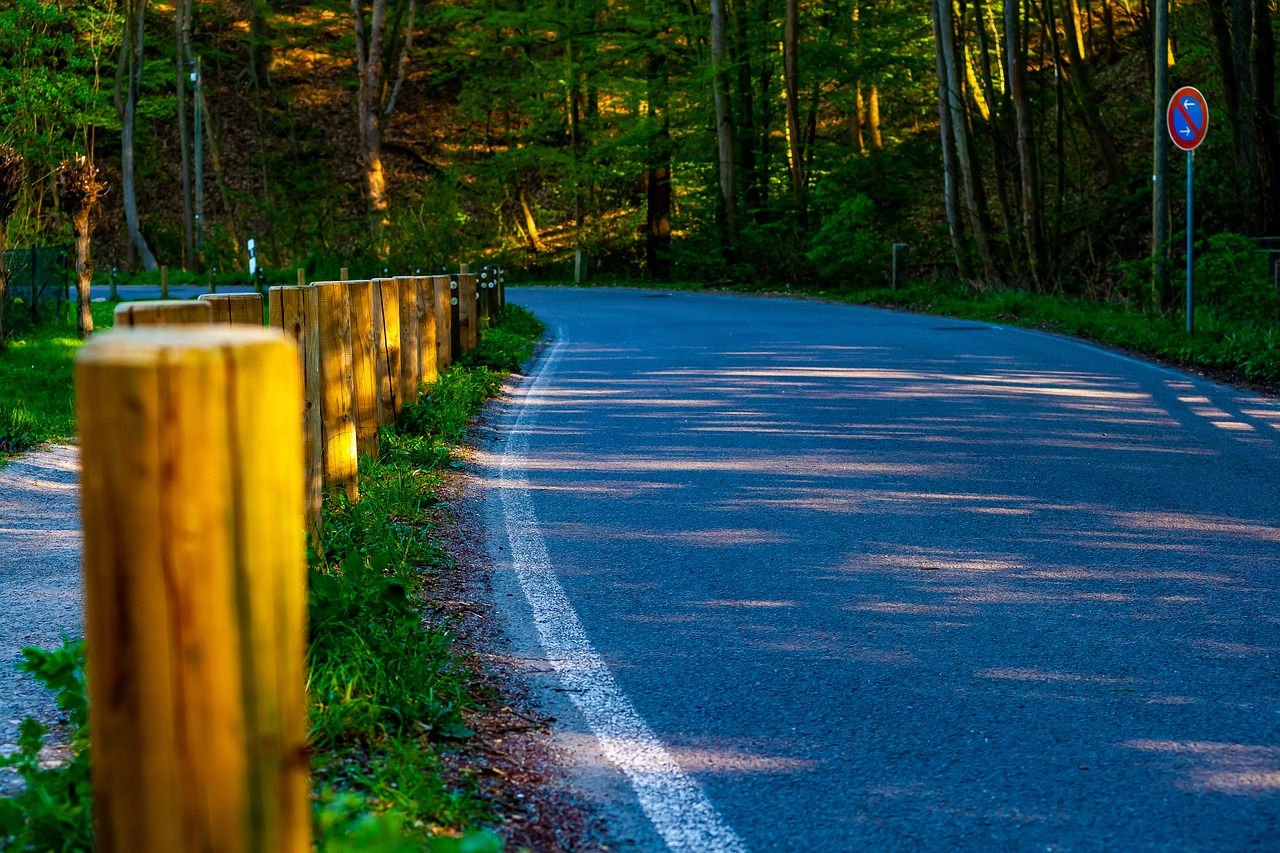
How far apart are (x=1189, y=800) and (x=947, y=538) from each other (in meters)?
3.33

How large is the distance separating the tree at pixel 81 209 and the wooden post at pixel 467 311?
742 cm

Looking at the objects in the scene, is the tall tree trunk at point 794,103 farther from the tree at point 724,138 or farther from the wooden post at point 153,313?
the wooden post at point 153,313

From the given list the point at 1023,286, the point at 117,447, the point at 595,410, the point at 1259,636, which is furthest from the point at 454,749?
the point at 1023,286

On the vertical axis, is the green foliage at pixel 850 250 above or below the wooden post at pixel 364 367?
above

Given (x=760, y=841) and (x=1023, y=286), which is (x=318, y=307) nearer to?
(x=760, y=841)

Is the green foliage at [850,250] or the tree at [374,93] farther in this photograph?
the tree at [374,93]

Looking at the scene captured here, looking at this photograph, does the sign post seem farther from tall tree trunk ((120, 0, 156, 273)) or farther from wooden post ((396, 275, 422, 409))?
tall tree trunk ((120, 0, 156, 273))

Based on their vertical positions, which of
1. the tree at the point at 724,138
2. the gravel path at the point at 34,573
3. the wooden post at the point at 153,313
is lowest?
the gravel path at the point at 34,573

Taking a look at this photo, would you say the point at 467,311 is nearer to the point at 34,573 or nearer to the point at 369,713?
the point at 34,573

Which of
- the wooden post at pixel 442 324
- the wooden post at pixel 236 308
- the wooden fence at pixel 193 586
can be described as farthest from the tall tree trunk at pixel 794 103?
the wooden fence at pixel 193 586

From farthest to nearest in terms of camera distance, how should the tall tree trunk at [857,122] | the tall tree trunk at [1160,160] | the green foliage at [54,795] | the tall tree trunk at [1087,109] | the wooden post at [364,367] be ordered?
the tall tree trunk at [857,122], the tall tree trunk at [1087,109], the tall tree trunk at [1160,160], the wooden post at [364,367], the green foliage at [54,795]

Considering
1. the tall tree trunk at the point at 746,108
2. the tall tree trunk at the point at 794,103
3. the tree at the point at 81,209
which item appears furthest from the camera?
the tall tree trunk at the point at 746,108

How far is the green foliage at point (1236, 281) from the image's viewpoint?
17.5m

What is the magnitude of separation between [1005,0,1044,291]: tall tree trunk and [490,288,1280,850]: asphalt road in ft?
48.7
